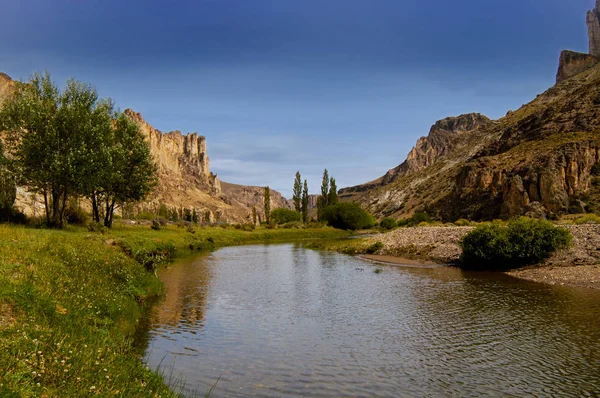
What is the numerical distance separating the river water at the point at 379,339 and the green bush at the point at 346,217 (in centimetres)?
8965

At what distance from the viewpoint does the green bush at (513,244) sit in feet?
98.3

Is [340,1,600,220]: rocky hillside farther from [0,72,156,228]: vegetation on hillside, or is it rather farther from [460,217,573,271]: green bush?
[0,72,156,228]: vegetation on hillside

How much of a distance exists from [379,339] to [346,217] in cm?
10146

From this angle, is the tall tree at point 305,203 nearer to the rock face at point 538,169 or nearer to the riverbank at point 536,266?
the rock face at point 538,169

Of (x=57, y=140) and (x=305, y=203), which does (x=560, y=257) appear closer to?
(x=57, y=140)

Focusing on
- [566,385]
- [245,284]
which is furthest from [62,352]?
[245,284]

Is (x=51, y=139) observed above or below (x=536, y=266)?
above

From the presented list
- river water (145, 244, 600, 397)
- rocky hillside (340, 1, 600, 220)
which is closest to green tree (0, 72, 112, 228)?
→ river water (145, 244, 600, 397)

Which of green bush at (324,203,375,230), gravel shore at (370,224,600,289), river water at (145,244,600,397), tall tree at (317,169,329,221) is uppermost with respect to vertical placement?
tall tree at (317,169,329,221)

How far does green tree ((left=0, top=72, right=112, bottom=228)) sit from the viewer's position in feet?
112

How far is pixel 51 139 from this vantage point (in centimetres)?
3478

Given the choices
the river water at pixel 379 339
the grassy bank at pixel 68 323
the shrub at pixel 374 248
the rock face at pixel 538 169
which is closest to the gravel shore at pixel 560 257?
the river water at pixel 379 339

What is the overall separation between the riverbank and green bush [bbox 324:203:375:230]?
61042 millimetres

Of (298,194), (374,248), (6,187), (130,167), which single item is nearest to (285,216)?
(298,194)
